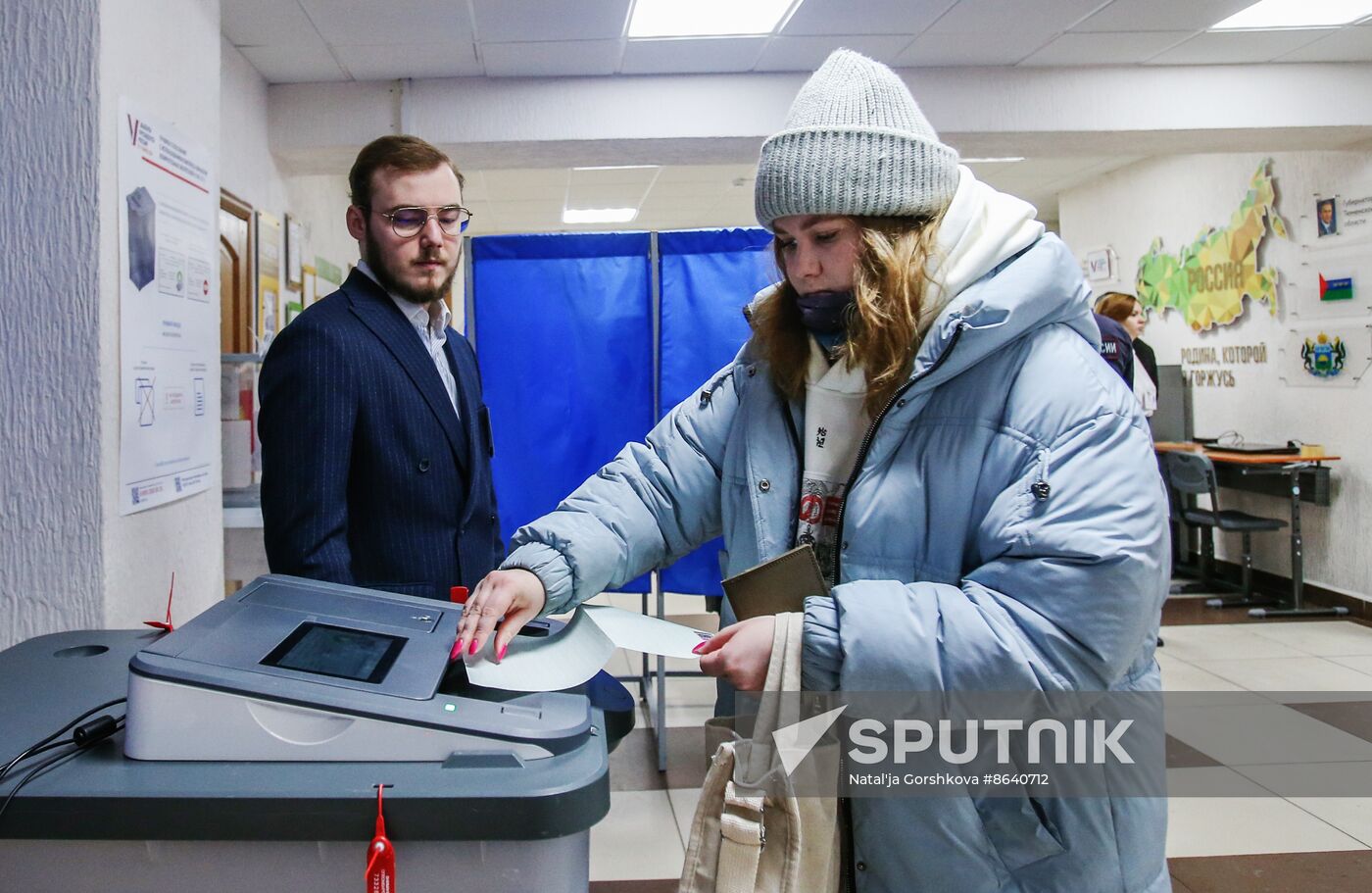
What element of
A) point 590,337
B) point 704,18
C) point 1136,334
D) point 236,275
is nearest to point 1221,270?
point 1136,334

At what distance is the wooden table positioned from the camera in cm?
506

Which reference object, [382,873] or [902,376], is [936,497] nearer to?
[902,376]

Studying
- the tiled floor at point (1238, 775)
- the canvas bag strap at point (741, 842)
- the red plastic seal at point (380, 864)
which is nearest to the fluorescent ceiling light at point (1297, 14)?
the tiled floor at point (1238, 775)

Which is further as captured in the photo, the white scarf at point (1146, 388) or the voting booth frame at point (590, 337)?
the white scarf at point (1146, 388)

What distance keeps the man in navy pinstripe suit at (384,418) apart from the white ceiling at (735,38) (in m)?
2.39

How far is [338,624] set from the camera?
39.2 inches

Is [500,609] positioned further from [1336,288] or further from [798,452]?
[1336,288]

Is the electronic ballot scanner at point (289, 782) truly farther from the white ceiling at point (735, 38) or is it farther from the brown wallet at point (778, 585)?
the white ceiling at point (735, 38)

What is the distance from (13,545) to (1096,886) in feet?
6.06

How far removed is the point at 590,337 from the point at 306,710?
2.46 m

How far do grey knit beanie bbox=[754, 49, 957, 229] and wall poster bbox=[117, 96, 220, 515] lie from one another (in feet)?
4.58

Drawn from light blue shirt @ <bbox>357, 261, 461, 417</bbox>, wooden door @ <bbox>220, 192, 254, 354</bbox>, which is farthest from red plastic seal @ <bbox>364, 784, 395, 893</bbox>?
wooden door @ <bbox>220, 192, 254, 354</bbox>

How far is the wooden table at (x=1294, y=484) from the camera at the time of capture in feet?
16.6

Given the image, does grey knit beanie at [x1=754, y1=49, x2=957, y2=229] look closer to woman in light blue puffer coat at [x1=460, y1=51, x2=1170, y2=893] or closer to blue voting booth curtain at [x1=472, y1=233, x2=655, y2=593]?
woman in light blue puffer coat at [x1=460, y1=51, x2=1170, y2=893]
